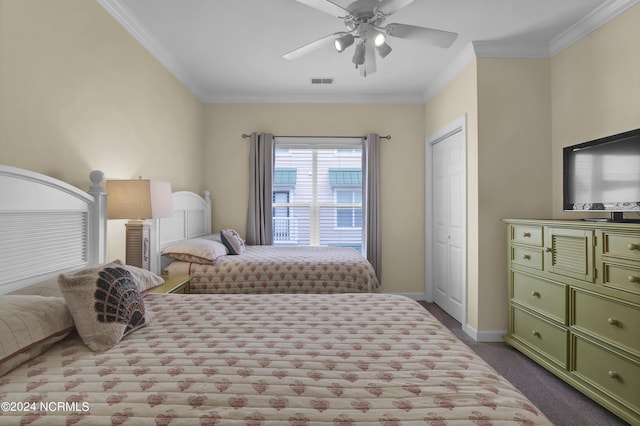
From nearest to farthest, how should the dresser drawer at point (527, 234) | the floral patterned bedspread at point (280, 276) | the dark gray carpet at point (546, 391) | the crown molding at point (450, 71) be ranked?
the dark gray carpet at point (546, 391), the dresser drawer at point (527, 234), the floral patterned bedspread at point (280, 276), the crown molding at point (450, 71)

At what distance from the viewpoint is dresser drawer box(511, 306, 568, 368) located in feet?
7.27

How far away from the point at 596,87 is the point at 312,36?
7.67 feet

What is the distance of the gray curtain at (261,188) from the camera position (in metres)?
4.27

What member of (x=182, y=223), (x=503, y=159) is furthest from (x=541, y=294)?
(x=182, y=223)

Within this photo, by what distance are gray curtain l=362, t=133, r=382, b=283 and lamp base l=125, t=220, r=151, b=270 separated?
8.94 feet

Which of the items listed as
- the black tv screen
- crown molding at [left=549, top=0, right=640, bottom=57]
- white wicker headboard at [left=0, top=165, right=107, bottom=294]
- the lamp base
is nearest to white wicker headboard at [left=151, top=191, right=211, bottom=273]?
the lamp base

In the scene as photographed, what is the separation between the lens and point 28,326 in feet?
3.58

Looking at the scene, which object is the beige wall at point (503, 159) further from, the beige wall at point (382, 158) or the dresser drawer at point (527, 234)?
the beige wall at point (382, 158)

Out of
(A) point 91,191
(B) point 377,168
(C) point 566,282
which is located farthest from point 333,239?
(A) point 91,191

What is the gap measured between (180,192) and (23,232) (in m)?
1.88

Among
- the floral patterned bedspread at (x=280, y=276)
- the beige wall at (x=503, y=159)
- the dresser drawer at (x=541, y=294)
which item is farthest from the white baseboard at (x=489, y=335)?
the floral patterned bedspread at (x=280, y=276)

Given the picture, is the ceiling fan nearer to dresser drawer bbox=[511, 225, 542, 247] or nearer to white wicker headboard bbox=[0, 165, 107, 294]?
dresser drawer bbox=[511, 225, 542, 247]

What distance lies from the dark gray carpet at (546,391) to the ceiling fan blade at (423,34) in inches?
95.9

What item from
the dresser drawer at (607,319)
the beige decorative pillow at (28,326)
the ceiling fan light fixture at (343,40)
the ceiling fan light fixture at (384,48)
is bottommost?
the dresser drawer at (607,319)
